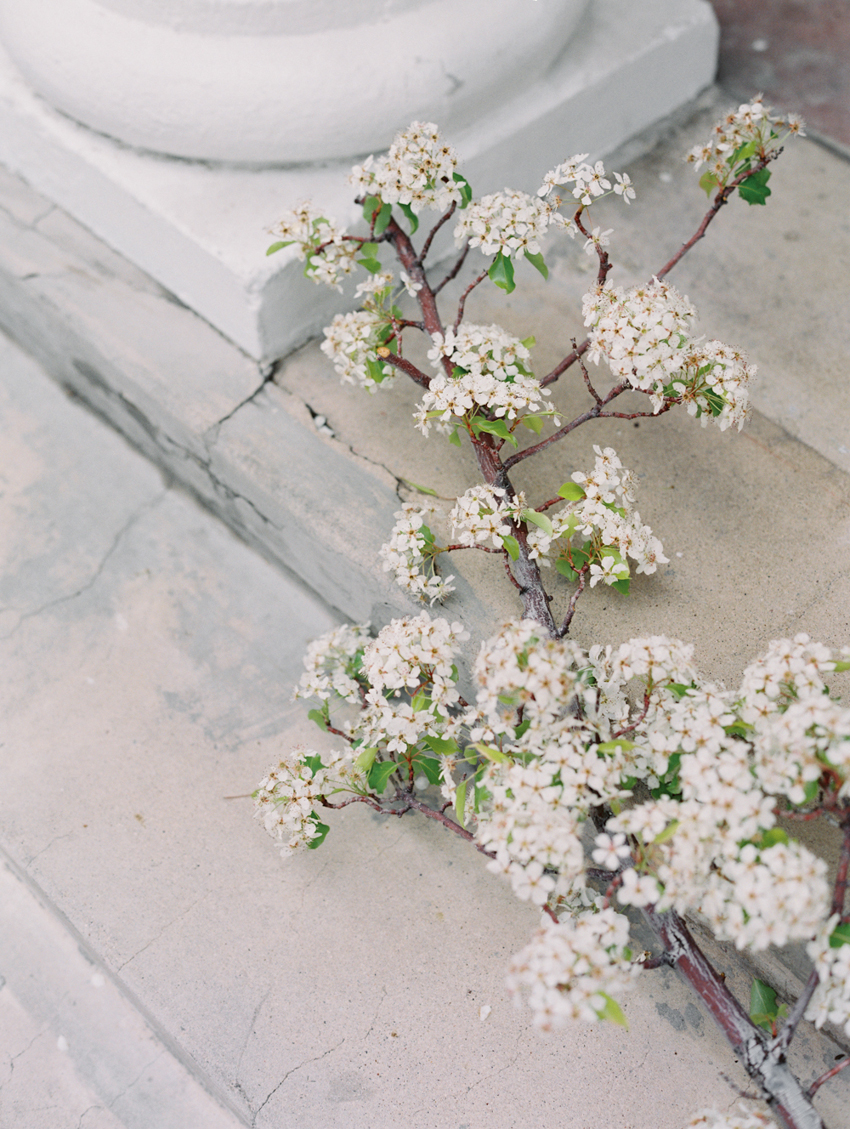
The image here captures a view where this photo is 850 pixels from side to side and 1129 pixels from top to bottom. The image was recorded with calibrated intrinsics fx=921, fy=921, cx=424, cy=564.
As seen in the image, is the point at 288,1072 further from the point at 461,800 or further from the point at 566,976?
the point at 566,976

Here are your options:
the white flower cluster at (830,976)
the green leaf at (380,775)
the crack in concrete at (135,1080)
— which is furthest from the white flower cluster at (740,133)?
the crack in concrete at (135,1080)

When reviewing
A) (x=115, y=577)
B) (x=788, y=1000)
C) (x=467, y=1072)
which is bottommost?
(x=467, y=1072)

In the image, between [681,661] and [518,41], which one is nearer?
[681,661]

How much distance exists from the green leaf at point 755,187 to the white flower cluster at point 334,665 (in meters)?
1.23

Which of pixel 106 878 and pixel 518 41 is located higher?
pixel 518 41

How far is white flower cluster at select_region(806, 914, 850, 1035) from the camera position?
51.6 inches

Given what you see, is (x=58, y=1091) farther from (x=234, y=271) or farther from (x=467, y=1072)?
(x=234, y=271)

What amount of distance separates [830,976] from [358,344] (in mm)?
1426

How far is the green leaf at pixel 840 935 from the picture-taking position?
1331 mm

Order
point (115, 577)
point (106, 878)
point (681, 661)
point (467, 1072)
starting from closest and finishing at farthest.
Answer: point (681, 661) < point (467, 1072) < point (106, 878) < point (115, 577)

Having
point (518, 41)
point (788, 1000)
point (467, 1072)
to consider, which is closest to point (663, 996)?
point (788, 1000)

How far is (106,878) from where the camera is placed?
195cm

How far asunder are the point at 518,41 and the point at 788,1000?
2271 mm

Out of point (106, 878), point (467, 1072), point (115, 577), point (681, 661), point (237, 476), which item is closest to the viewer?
point (681, 661)
